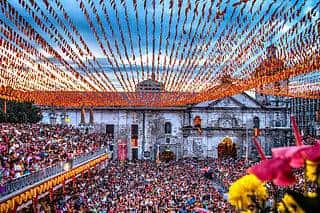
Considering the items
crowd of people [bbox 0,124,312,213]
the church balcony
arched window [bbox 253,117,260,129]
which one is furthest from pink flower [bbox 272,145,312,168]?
arched window [bbox 253,117,260,129]

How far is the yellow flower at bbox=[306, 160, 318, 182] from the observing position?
1813 mm

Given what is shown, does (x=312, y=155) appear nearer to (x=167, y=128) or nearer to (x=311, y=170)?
(x=311, y=170)

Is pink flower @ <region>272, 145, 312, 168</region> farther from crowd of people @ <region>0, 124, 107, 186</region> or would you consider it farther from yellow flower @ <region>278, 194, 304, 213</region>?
crowd of people @ <region>0, 124, 107, 186</region>

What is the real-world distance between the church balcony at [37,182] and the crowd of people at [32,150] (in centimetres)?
24

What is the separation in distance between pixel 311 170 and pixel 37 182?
1698cm

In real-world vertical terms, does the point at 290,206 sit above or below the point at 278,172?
below

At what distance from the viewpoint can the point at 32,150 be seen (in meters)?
21.5

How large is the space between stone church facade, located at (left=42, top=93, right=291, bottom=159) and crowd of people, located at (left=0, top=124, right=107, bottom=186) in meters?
18.4

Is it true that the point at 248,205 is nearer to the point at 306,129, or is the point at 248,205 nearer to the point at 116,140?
the point at 116,140

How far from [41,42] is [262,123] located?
4269cm

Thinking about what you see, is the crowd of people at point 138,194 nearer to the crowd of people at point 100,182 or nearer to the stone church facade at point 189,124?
the crowd of people at point 100,182

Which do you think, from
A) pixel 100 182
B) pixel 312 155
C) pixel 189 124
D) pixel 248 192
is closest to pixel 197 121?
pixel 189 124

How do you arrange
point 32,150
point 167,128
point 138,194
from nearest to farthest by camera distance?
point 32,150
point 138,194
point 167,128

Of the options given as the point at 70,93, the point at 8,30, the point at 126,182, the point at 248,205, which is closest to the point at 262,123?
the point at 70,93
